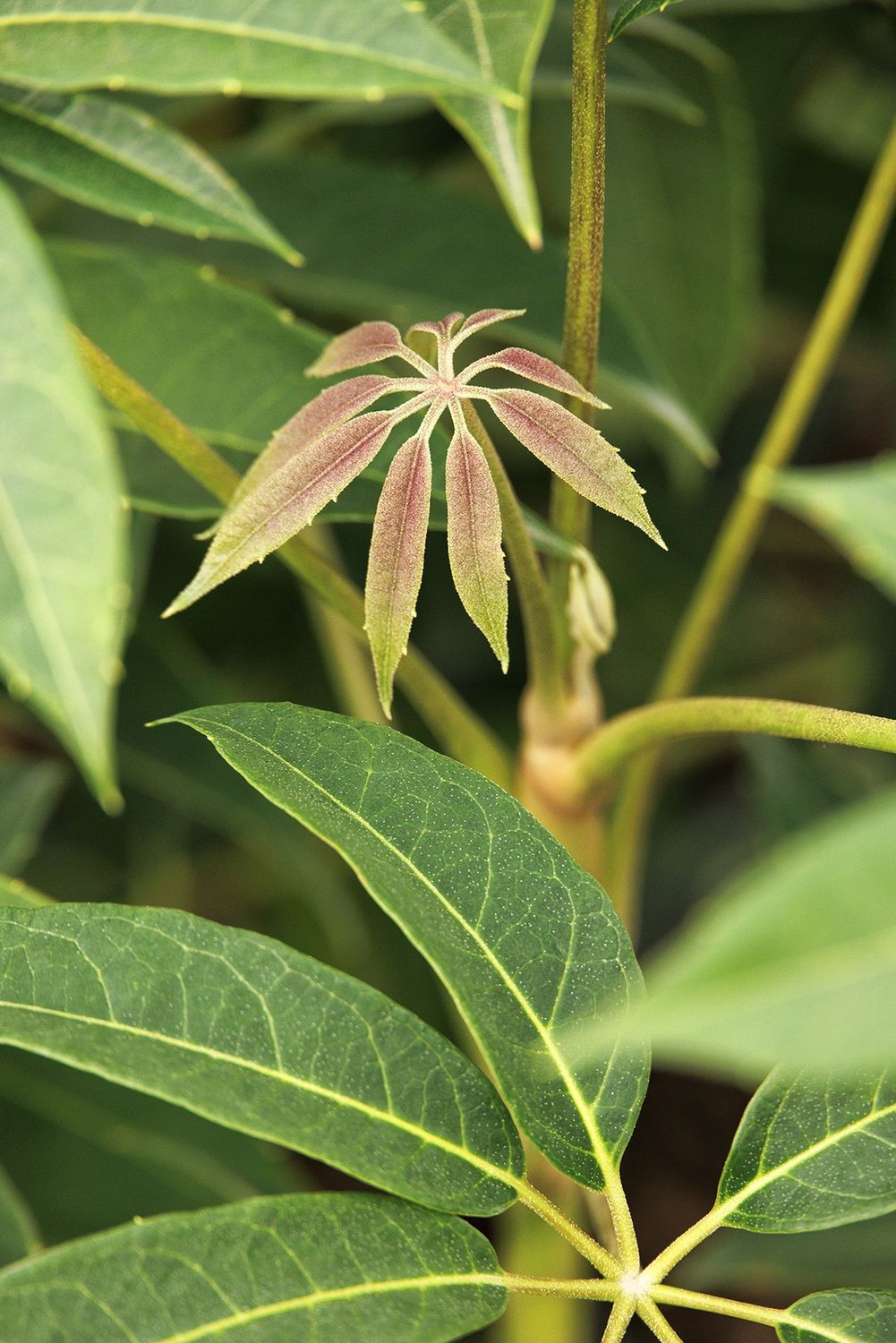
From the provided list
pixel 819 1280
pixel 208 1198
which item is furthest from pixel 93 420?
pixel 819 1280

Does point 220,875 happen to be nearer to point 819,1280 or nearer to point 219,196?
point 819,1280

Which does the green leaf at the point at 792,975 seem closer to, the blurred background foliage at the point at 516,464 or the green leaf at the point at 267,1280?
the green leaf at the point at 267,1280

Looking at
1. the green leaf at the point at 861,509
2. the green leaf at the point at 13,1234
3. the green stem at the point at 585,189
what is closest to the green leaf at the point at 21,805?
the green leaf at the point at 13,1234

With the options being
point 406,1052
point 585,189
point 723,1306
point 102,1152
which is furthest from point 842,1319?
point 102,1152

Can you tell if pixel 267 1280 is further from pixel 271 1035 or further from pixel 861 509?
pixel 861 509

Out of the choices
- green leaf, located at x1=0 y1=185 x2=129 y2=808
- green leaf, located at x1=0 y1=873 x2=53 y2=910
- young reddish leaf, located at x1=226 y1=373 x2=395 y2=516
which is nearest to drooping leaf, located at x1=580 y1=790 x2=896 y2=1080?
green leaf, located at x1=0 y1=185 x2=129 y2=808

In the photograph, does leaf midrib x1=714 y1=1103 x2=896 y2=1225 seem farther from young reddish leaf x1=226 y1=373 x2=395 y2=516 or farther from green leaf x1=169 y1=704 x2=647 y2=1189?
young reddish leaf x1=226 y1=373 x2=395 y2=516

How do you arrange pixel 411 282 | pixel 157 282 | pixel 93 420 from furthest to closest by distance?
pixel 411 282
pixel 157 282
pixel 93 420
